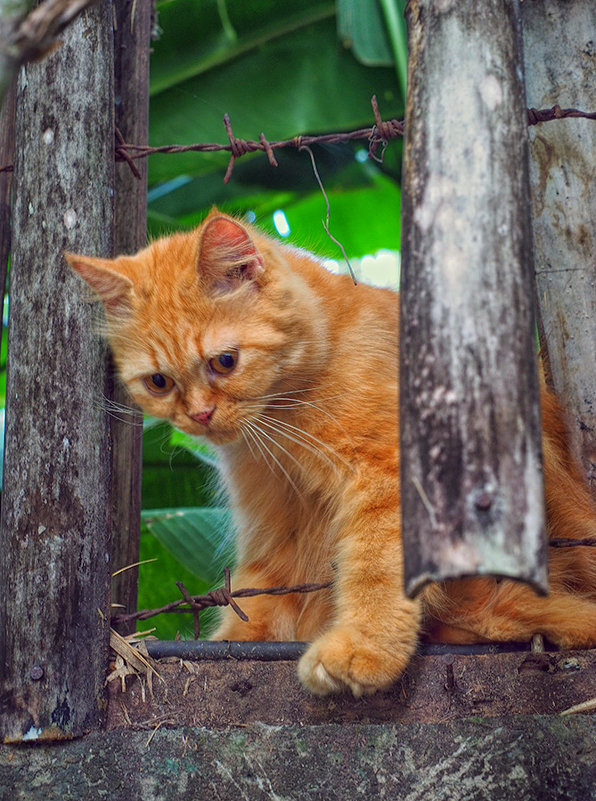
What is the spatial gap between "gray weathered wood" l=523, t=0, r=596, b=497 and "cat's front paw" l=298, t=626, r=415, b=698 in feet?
2.85

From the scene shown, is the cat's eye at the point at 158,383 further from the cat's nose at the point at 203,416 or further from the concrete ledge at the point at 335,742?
the concrete ledge at the point at 335,742

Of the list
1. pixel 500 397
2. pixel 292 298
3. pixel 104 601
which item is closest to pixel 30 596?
pixel 104 601

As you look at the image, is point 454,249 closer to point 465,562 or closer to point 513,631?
point 465,562

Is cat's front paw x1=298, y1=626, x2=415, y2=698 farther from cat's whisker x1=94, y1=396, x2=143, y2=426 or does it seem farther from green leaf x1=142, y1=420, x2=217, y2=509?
green leaf x1=142, y1=420, x2=217, y2=509

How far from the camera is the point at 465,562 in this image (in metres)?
1.24

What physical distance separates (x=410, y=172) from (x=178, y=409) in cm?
131

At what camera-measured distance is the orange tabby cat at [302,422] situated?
228 cm

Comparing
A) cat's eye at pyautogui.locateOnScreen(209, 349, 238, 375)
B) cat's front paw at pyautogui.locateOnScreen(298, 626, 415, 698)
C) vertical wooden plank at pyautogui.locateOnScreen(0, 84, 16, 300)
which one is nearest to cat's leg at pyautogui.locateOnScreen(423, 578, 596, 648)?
cat's front paw at pyautogui.locateOnScreen(298, 626, 415, 698)

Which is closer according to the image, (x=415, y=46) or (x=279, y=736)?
(x=415, y=46)

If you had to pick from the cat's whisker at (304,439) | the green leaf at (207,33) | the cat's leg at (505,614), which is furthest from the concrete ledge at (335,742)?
the green leaf at (207,33)

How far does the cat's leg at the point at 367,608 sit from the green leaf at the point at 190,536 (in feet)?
5.37

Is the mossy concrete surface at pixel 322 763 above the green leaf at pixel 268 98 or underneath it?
underneath

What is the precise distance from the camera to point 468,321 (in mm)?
1354

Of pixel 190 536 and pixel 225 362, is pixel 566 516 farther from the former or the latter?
pixel 190 536
